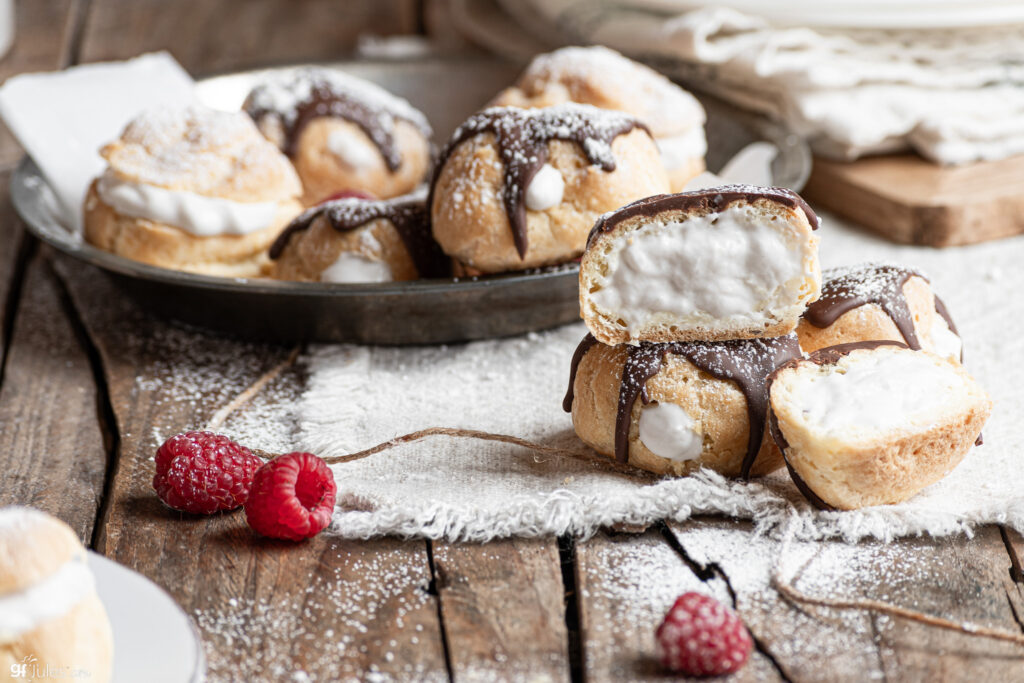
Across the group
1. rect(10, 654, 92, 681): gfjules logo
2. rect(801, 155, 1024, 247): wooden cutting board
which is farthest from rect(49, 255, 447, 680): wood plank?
rect(801, 155, 1024, 247): wooden cutting board

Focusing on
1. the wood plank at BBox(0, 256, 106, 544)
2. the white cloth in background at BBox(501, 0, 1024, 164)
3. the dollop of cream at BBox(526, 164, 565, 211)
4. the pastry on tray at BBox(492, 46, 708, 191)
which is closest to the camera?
the wood plank at BBox(0, 256, 106, 544)

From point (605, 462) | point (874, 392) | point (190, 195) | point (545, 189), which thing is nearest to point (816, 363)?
point (874, 392)

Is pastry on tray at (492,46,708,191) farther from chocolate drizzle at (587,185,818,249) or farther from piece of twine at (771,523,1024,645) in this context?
piece of twine at (771,523,1024,645)

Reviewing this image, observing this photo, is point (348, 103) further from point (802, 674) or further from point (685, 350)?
point (802, 674)

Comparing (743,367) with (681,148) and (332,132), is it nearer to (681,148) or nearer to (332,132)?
(681,148)

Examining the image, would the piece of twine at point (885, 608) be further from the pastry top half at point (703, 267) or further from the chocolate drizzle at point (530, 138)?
the chocolate drizzle at point (530, 138)

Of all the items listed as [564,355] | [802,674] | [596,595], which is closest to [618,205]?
[564,355]
